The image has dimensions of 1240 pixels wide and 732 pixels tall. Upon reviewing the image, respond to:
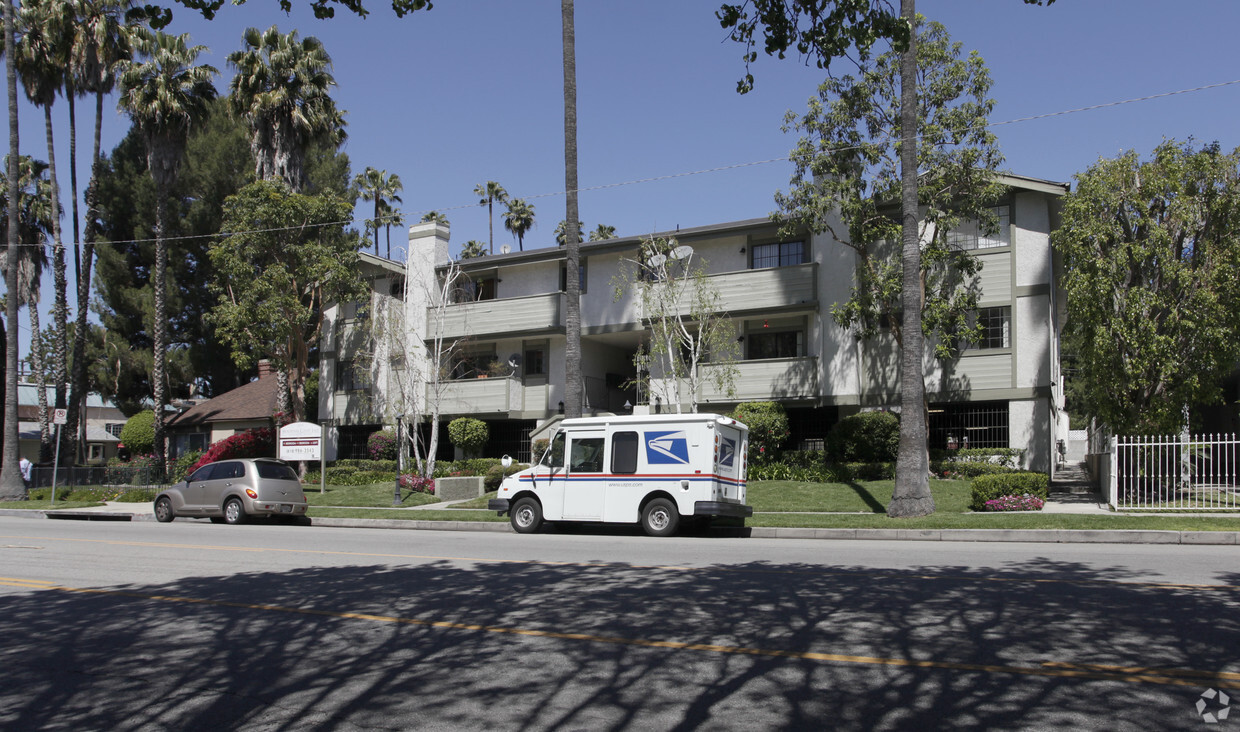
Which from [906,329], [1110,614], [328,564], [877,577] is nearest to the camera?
[1110,614]

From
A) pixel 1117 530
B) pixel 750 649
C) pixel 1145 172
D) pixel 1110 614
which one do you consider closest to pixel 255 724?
pixel 750 649

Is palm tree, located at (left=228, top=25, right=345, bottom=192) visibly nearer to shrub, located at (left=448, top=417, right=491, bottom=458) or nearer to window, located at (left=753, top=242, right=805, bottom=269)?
shrub, located at (left=448, top=417, right=491, bottom=458)

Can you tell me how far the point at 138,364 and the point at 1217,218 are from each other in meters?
47.0

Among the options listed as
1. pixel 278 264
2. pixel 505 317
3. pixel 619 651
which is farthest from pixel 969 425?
pixel 278 264

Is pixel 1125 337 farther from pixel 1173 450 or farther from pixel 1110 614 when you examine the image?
pixel 1110 614

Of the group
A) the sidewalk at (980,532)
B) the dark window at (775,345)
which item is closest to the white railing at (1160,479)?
the sidewalk at (980,532)

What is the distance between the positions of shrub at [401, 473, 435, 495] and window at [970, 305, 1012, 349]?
1632 cm

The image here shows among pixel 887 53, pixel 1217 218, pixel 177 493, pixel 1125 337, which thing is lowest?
pixel 177 493

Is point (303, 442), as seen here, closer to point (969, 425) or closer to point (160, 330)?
point (160, 330)

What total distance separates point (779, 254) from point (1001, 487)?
1176cm

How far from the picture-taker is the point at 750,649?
649cm

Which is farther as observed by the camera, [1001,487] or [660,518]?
[1001,487]

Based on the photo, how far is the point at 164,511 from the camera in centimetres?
2312

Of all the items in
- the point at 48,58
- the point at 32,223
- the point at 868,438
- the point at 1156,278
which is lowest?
the point at 868,438
